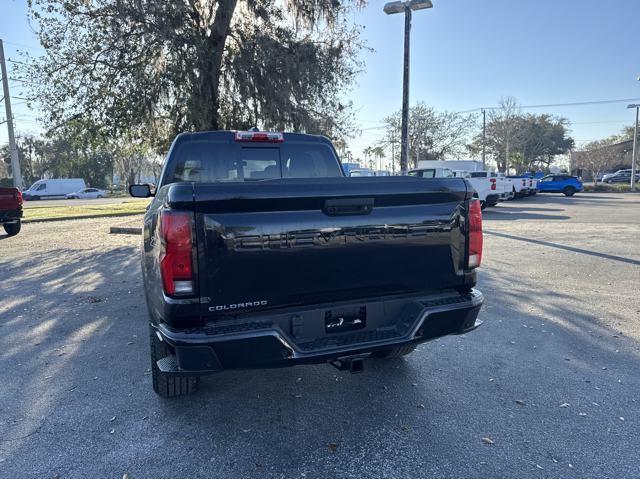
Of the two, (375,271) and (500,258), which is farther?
(500,258)

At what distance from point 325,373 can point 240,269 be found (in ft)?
5.85

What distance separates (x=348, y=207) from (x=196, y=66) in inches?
422

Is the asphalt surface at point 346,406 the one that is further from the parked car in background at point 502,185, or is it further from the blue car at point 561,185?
the blue car at point 561,185

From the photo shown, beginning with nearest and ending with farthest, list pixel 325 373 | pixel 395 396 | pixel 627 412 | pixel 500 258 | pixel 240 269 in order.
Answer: pixel 240 269, pixel 627 412, pixel 395 396, pixel 325 373, pixel 500 258

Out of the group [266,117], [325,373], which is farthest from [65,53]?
[325,373]

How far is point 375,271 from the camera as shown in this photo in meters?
2.66

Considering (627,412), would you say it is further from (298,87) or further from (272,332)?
(298,87)

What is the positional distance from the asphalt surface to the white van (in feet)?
157

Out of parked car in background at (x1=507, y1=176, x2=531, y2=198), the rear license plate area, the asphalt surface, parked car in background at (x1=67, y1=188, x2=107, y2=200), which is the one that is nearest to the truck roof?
the asphalt surface

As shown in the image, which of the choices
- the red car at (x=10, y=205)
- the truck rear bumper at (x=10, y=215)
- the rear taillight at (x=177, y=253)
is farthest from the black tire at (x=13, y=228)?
the rear taillight at (x=177, y=253)

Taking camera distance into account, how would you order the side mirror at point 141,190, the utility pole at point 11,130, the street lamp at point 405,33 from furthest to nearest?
the utility pole at point 11,130
the street lamp at point 405,33
the side mirror at point 141,190

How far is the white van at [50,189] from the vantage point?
148 ft

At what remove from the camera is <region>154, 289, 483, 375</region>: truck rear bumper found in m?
2.27

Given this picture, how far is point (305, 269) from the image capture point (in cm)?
247
